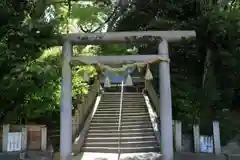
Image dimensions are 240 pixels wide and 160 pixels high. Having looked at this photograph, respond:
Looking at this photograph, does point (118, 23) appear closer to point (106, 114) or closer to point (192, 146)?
point (106, 114)

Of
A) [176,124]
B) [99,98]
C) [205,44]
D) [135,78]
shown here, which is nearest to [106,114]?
[99,98]

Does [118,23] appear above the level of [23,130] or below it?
above

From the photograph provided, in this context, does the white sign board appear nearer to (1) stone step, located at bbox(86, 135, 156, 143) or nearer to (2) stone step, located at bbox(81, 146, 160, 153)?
(2) stone step, located at bbox(81, 146, 160, 153)

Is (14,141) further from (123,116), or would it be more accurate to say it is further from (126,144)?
(123,116)

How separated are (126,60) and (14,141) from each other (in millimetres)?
4490

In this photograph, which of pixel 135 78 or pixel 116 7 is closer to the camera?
pixel 116 7

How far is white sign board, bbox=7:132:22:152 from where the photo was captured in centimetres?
1009

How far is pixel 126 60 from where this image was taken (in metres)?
10.2

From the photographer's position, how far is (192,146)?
11.1 meters

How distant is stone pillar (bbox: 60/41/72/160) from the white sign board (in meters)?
1.46

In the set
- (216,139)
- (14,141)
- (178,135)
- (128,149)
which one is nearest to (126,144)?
(128,149)

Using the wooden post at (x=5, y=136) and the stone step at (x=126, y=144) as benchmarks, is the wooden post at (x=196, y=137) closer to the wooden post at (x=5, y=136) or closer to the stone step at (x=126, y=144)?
the stone step at (x=126, y=144)

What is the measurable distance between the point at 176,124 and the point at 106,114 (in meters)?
4.43

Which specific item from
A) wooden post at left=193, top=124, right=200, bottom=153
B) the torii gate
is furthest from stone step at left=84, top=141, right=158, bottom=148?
the torii gate
